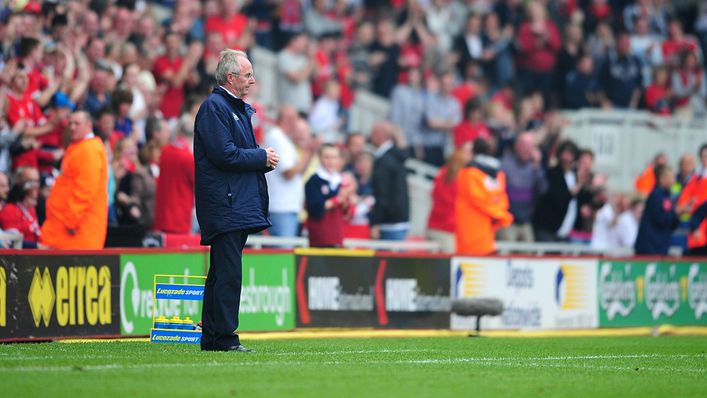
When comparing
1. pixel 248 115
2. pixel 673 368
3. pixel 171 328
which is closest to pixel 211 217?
pixel 248 115

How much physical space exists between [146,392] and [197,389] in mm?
336

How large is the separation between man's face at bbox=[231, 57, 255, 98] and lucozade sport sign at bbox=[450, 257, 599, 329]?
281 inches

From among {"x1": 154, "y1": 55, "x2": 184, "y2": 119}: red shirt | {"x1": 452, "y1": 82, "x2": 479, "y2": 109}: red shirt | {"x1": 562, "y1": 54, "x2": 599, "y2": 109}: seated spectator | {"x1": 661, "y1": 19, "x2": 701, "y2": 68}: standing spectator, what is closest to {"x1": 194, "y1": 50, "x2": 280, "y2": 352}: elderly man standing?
{"x1": 154, "y1": 55, "x2": 184, "y2": 119}: red shirt

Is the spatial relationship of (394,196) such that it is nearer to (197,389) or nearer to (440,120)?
(440,120)

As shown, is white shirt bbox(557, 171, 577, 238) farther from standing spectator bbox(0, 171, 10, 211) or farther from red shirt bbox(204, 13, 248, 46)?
standing spectator bbox(0, 171, 10, 211)

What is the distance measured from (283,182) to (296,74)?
5.55 metres

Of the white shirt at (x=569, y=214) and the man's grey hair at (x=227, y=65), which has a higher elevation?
the man's grey hair at (x=227, y=65)

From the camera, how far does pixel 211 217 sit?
460 inches

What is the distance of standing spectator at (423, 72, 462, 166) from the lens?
2462 cm

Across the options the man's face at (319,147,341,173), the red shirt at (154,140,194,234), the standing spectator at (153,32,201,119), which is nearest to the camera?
the red shirt at (154,140,194,234)

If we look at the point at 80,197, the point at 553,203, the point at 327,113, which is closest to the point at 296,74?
the point at 327,113

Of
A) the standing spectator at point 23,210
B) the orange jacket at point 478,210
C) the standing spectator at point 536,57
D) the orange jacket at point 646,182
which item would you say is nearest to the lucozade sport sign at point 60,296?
the standing spectator at point 23,210

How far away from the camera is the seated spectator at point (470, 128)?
76.2 ft

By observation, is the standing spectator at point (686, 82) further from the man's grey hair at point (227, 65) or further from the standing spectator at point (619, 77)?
the man's grey hair at point (227, 65)
